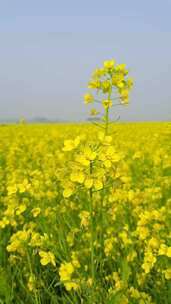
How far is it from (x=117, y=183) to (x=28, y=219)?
7.09 ft

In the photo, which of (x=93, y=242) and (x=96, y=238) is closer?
(x=93, y=242)

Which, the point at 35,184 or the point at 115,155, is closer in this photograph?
the point at 115,155

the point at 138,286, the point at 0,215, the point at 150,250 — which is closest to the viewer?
the point at 150,250

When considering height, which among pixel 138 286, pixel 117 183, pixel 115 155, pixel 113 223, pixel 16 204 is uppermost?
pixel 115 155

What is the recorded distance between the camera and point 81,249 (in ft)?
8.68

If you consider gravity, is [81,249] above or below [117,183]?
below

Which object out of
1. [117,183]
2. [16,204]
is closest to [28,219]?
[16,204]

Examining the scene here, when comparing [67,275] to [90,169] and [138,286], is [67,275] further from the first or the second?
[138,286]

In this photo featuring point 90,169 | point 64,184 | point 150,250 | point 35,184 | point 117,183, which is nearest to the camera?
point 90,169

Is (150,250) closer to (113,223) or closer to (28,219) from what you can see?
(113,223)

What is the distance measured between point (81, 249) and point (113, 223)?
1.28 feet

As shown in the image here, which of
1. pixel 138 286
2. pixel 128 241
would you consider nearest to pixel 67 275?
pixel 128 241

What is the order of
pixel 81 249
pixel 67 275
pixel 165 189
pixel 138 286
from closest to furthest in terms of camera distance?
pixel 67 275, pixel 138 286, pixel 81 249, pixel 165 189

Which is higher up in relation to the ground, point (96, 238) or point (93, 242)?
point (93, 242)
